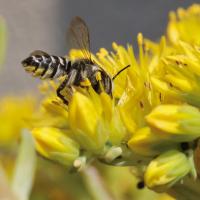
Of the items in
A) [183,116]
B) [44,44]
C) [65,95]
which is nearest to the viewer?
[183,116]

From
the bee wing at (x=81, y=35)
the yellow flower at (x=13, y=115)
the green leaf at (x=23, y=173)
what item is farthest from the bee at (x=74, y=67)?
the yellow flower at (x=13, y=115)

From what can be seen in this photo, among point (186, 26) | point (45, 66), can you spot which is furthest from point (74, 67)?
point (186, 26)

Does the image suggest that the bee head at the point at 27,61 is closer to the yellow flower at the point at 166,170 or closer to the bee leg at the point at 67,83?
the bee leg at the point at 67,83

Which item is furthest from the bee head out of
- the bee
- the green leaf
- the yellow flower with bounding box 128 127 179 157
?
the yellow flower with bounding box 128 127 179 157

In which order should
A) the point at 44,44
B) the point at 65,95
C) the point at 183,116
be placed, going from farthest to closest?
the point at 44,44 < the point at 65,95 < the point at 183,116

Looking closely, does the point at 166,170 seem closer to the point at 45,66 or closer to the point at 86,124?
the point at 86,124

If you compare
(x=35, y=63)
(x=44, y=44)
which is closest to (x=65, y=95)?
(x=35, y=63)

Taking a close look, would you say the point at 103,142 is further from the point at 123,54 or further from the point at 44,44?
the point at 44,44

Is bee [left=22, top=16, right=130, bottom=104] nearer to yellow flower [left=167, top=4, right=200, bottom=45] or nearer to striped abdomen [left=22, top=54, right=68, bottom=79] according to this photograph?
striped abdomen [left=22, top=54, right=68, bottom=79]
